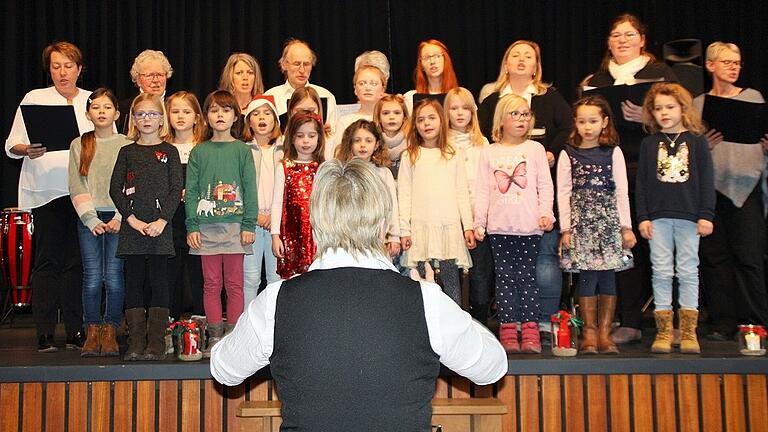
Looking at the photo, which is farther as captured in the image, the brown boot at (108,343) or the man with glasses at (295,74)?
the man with glasses at (295,74)

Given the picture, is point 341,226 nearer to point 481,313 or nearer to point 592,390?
point 592,390

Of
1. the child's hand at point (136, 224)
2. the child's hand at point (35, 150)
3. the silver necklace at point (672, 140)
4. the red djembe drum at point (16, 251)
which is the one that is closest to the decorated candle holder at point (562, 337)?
the silver necklace at point (672, 140)

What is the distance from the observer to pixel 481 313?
13.7 feet

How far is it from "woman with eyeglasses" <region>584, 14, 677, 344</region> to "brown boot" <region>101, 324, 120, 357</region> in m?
2.31

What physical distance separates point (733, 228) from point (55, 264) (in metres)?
3.30

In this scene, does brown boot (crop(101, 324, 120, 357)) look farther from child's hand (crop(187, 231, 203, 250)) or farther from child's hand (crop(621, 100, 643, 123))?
child's hand (crop(621, 100, 643, 123))

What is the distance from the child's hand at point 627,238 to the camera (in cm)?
377

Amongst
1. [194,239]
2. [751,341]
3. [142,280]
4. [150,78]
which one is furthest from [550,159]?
[150,78]

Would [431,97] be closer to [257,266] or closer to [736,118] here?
[257,266]

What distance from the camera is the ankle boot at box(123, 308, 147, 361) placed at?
3.56 metres

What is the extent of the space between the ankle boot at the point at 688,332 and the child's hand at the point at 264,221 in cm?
193

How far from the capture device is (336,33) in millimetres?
6531

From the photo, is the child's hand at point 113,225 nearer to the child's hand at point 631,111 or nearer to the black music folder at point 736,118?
the child's hand at point 631,111

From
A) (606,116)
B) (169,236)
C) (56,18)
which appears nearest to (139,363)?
(169,236)
